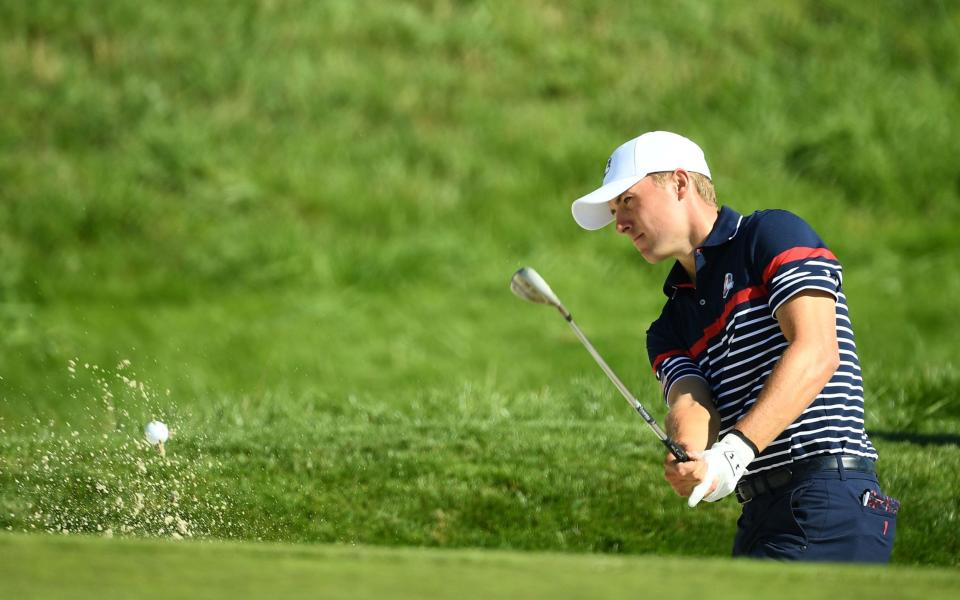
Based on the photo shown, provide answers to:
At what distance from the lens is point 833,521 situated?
383cm

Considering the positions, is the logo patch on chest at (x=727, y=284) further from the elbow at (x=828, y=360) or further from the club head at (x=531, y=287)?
the club head at (x=531, y=287)

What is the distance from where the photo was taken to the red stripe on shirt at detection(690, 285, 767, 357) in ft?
13.1

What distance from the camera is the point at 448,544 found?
5.94 metres

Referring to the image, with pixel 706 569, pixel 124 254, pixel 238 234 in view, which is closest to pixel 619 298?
pixel 238 234

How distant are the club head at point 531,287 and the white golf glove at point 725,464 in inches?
30.4

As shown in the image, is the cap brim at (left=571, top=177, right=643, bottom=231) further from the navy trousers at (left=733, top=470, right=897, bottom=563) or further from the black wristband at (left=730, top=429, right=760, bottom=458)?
the navy trousers at (left=733, top=470, right=897, bottom=563)

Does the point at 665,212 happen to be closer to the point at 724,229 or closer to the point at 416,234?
the point at 724,229

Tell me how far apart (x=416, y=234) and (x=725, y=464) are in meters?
10.8

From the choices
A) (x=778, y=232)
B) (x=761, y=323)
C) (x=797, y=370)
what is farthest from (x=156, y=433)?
(x=797, y=370)

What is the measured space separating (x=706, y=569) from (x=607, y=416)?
5.32 meters

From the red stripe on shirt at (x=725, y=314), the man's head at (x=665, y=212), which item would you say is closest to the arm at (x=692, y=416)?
the red stripe on shirt at (x=725, y=314)

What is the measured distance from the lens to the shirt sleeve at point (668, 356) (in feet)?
14.2

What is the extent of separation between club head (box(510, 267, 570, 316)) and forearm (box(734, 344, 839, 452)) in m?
0.79

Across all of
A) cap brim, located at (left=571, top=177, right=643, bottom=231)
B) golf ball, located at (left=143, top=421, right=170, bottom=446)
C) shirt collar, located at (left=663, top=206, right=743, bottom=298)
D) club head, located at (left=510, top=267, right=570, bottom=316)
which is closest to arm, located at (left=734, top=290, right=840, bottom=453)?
shirt collar, located at (left=663, top=206, right=743, bottom=298)
